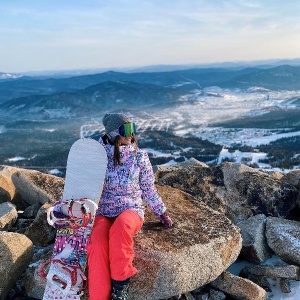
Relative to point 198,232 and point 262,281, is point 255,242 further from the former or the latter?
point 198,232

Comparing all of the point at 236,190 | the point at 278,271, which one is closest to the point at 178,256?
the point at 278,271

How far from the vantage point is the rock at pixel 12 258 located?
539cm

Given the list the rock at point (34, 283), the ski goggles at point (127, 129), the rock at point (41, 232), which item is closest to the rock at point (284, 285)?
the ski goggles at point (127, 129)

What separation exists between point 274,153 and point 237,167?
123984 mm

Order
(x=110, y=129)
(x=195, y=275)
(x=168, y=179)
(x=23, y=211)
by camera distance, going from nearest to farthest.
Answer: (x=195, y=275) < (x=110, y=129) < (x=23, y=211) < (x=168, y=179)

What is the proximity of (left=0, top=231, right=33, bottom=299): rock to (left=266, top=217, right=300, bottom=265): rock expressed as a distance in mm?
4262

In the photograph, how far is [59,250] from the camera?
5.24m

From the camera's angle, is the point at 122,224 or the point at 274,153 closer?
the point at 122,224

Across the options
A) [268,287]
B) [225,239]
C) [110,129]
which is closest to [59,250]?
[110,129]

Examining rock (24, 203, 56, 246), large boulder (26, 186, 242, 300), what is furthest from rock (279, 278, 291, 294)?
rock (24, 203, 56, 246)

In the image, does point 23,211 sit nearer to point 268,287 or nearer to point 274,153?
point 268,287

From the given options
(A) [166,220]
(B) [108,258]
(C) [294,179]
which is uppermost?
(B) [108,258]

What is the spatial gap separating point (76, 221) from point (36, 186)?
3751 millimetres

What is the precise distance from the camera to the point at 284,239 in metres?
7.04
